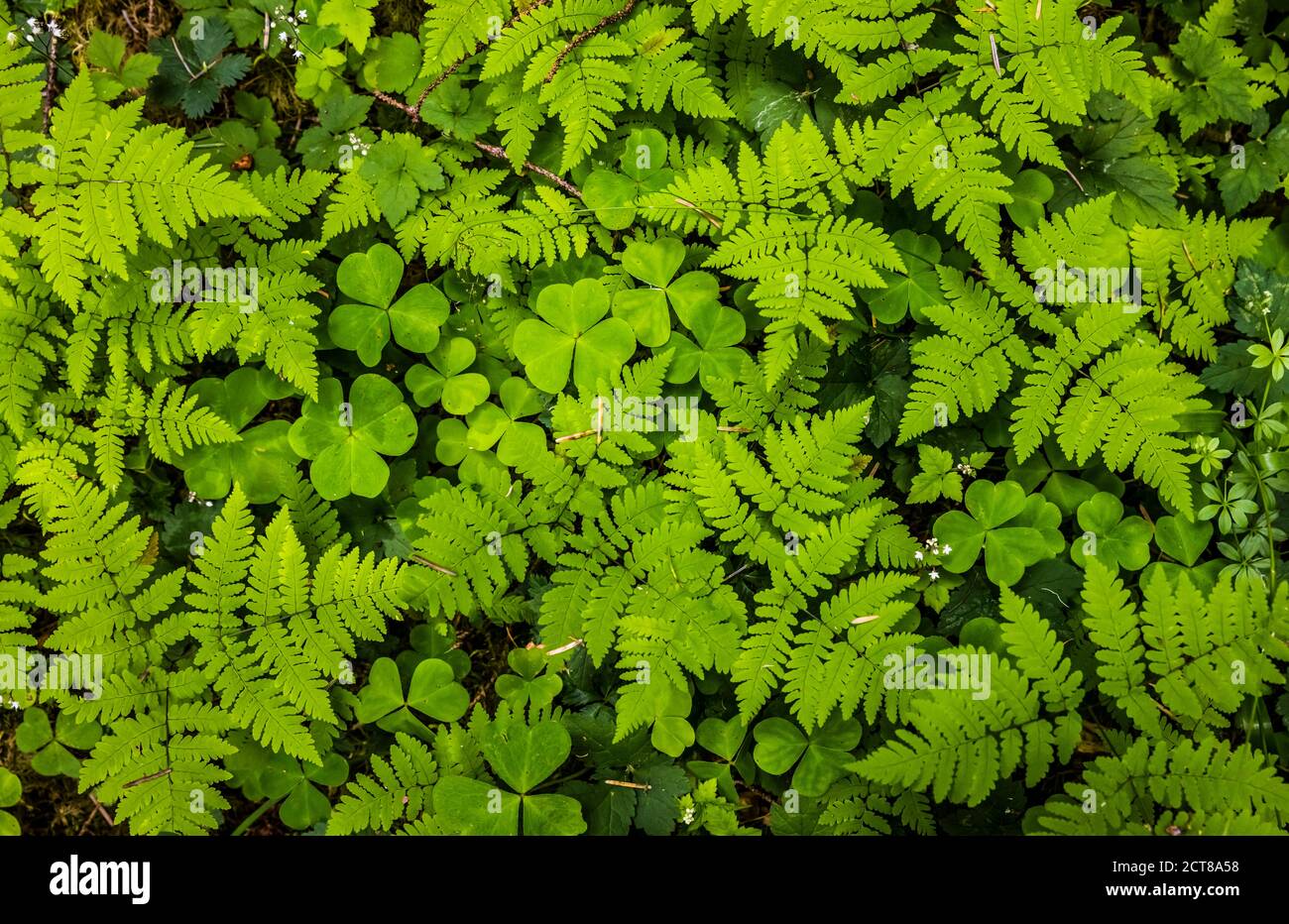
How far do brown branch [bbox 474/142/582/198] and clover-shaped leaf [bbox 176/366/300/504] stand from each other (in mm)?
1596

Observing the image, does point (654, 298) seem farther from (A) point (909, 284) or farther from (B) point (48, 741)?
(B) point (48, 741)

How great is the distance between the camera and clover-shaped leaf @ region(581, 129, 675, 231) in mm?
4188

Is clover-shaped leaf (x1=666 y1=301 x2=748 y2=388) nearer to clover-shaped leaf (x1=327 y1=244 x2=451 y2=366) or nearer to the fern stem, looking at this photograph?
clover-shaped leaf (x1=327 y1=244 x2=451 y2=366)

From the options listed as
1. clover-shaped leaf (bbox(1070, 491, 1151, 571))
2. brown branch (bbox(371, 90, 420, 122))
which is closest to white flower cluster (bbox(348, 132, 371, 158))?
brown branch (bbox(371, 90, 420, 122))

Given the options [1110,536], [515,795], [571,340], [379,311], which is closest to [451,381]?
[379,311]

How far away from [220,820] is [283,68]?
12.6ft

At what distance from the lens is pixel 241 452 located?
427cm

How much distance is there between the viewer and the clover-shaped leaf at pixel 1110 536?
408 centimetres

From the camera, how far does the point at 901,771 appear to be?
3.45m

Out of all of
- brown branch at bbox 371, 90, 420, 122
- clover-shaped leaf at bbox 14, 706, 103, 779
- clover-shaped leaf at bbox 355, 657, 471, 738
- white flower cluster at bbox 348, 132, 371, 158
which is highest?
brown branch at bbox 371, 90, 420, 122

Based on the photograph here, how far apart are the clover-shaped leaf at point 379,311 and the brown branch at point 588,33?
3.84 ft

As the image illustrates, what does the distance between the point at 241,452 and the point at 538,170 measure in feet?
6.71
